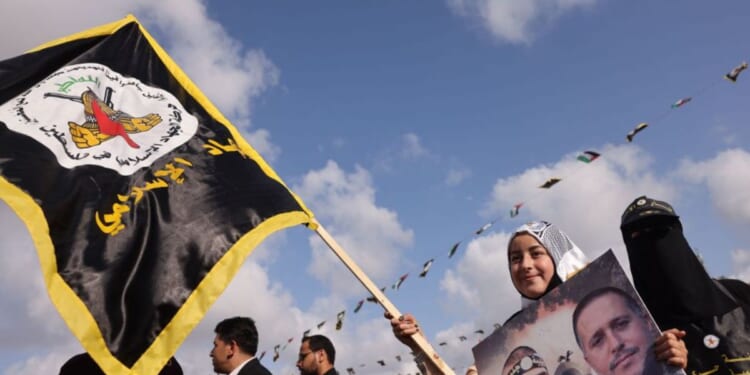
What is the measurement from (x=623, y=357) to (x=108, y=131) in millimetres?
4052

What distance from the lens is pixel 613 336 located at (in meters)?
2.39

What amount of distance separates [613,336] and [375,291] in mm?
1441

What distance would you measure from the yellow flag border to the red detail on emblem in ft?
2.94

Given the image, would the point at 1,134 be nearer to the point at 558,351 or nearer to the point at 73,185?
the point at 73,185

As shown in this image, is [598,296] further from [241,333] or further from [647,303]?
[241,333]

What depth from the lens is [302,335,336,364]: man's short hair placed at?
724 cm

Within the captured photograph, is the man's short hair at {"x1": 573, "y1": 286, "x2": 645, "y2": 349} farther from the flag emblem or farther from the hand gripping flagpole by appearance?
the flag emblem

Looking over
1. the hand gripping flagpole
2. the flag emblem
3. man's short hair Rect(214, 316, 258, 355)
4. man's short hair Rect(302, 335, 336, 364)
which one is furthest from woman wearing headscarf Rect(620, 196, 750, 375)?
man's short hair Rect(302, 335, 336, 364)

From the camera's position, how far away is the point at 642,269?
3.14 m

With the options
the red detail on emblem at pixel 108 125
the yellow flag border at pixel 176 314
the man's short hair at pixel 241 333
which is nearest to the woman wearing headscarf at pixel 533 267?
the yellow flag border at pixel 176 314

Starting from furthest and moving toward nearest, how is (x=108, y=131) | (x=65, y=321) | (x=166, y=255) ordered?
1. (x=108, y=131)
2. (x=166, y=255)
3. (x=65, y=321)

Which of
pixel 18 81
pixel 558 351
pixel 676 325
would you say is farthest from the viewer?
pixel 18 81

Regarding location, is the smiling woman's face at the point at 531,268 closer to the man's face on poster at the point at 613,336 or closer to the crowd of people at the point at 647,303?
the crowd of people at the point at 647,303

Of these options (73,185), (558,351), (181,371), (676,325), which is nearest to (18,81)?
(73,185)
